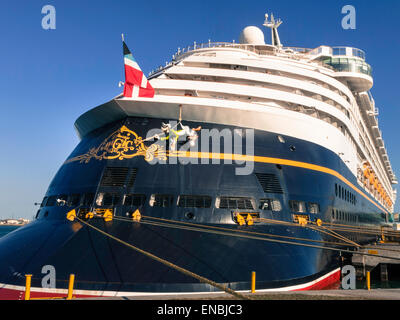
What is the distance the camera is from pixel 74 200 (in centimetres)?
1348

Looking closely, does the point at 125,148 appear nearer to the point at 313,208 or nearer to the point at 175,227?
the point at 175,227

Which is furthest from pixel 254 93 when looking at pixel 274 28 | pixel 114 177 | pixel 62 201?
pixel 274 28

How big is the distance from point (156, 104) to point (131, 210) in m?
4.33

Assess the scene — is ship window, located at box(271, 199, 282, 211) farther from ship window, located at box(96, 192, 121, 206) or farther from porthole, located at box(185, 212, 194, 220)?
ship window, located at box(96, 192, 121, 206)

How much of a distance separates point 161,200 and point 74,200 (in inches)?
135

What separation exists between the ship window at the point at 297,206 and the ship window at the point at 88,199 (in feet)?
24.5

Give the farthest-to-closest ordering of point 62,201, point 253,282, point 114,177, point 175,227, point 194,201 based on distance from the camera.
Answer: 1. point 62,201
2. point 114,177
3. point 194,201
4. point 175,227
5. point 253,282

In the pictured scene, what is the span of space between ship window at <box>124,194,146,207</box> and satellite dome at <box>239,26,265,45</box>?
1565cm

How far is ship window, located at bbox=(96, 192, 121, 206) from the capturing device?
12.8m

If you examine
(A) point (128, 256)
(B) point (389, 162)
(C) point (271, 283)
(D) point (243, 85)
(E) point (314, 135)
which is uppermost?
(B) point (389, 162)

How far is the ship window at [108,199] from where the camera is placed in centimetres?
1282
